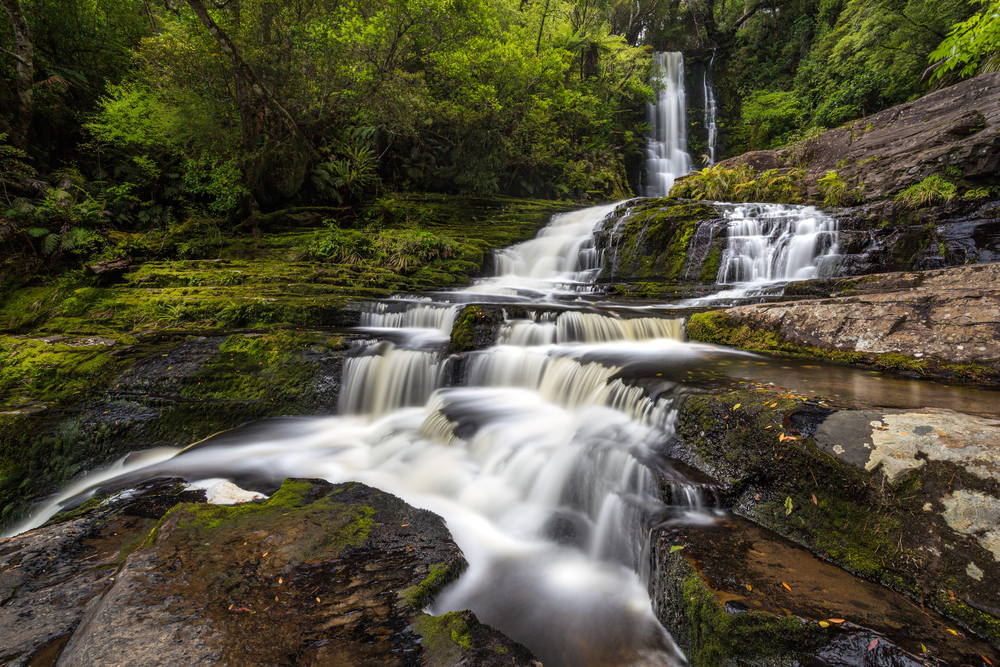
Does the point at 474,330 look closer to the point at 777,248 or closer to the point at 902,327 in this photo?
the point at 902,327

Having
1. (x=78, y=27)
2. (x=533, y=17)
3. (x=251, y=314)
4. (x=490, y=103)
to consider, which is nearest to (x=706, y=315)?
(x=251, y=314)

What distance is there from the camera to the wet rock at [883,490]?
173 centimetres

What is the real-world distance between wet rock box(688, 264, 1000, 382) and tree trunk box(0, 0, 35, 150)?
46.6ft

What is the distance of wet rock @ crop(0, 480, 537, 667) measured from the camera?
158 centimetres

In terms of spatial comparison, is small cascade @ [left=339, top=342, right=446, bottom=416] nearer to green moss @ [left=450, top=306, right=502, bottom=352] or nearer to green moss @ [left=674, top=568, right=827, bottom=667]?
green moss @ [left=450, top=306, right=502, bottom=352]

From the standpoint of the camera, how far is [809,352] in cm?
437

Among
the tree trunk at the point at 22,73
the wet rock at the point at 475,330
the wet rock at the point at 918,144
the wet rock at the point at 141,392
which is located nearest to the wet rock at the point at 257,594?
the wet rock at the point at 141,392

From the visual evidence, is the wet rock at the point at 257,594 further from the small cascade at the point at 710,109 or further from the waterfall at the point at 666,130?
the small cascade at the point at 710,109

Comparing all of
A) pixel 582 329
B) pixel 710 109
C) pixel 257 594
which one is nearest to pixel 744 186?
pixel 582 329

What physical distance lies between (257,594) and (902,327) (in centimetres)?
567

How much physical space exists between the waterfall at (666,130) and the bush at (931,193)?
12093mm

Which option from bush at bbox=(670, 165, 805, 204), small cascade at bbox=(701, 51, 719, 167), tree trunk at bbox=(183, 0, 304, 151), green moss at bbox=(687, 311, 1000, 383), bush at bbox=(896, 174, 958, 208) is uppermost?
small cascade at bbox=(701, 51, 719, 167)

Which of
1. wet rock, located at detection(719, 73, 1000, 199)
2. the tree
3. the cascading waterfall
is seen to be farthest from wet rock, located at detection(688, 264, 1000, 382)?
wet rock, located at detection(719, 73, 1000, 199)

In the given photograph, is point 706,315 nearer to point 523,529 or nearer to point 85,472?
point 523,529
